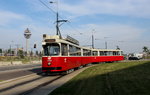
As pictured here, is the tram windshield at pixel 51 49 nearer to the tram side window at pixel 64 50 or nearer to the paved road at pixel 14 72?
the tram side window at pixel 64 50

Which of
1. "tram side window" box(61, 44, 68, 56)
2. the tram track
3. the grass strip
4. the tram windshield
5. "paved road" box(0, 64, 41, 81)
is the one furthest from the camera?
"paved road" box(0, 64, 41, 81)

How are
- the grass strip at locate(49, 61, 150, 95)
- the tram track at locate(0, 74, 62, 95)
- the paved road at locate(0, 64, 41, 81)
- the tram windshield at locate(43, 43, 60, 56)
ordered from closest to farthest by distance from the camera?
the grass strip at locate(49, 61, 150, 95) → the tram track at locate(0, 74, 62, 95) → the tram windshield at locate(43, 43, 60, 56) → the paved road at locate(0, 64, 41, 81)

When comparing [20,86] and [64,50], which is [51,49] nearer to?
[64,50]

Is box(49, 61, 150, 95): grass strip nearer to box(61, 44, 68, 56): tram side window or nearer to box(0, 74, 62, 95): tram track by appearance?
box(0, 74, 62, 95): tram track

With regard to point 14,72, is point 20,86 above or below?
below

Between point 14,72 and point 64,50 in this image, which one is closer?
point 64,50

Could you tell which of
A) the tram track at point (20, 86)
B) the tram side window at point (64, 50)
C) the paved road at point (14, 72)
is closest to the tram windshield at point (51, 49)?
the tram side window at point (64, 50)

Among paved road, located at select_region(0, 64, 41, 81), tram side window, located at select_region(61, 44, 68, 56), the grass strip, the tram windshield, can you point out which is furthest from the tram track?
tram side window, located at select_region(61, 44, 68, 56)

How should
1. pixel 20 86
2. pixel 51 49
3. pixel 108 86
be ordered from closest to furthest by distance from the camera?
pixel 108 86
pixel 20 86
pixel 51 49

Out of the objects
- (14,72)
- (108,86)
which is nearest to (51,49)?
(14,72)

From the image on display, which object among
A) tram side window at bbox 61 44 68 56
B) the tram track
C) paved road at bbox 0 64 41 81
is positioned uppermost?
tram side window at bbox 61 44 68 56

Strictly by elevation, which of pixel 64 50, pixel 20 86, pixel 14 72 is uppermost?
pixel 64 50

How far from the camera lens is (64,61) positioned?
66.0 ft

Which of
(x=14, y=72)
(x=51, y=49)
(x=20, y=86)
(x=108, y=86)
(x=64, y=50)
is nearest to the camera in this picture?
(x=108, y=86)
